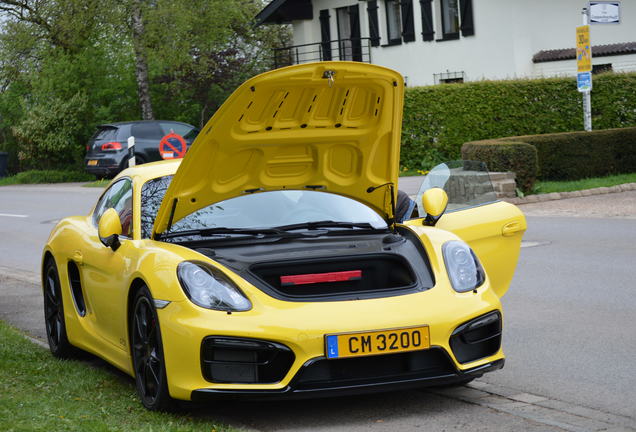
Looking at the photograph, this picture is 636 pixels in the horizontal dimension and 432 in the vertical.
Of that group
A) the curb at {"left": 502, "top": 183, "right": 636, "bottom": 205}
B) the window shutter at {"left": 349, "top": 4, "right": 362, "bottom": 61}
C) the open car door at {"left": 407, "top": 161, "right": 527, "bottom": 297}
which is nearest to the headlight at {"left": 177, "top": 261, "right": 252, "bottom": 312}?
the open car door at {"left": 407, "top": 161, "right": 527, "bottom": 297}

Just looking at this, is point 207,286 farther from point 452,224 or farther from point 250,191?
point 452,224

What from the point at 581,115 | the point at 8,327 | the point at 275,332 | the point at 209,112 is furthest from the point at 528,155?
the point at 209,112

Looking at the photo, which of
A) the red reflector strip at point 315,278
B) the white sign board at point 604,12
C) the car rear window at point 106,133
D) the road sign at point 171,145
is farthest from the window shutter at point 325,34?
the red reflector strip at point 315,278

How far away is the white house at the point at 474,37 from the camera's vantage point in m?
36.0

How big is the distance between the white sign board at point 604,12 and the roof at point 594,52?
1339 centimetres

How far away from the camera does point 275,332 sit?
5406 millimetres

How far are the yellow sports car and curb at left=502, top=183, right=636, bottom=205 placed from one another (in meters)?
11.7

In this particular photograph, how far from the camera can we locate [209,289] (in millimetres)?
5633

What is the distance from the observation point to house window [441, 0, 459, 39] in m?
37.9

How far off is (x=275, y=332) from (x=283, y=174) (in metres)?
1.52

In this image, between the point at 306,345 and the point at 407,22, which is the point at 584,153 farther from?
the point at 407,22

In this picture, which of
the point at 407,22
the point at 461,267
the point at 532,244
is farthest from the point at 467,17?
the point at 461,267

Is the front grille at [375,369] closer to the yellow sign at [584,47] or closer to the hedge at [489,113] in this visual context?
the yellow sign at [584,47]

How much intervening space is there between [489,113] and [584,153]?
261 inches
